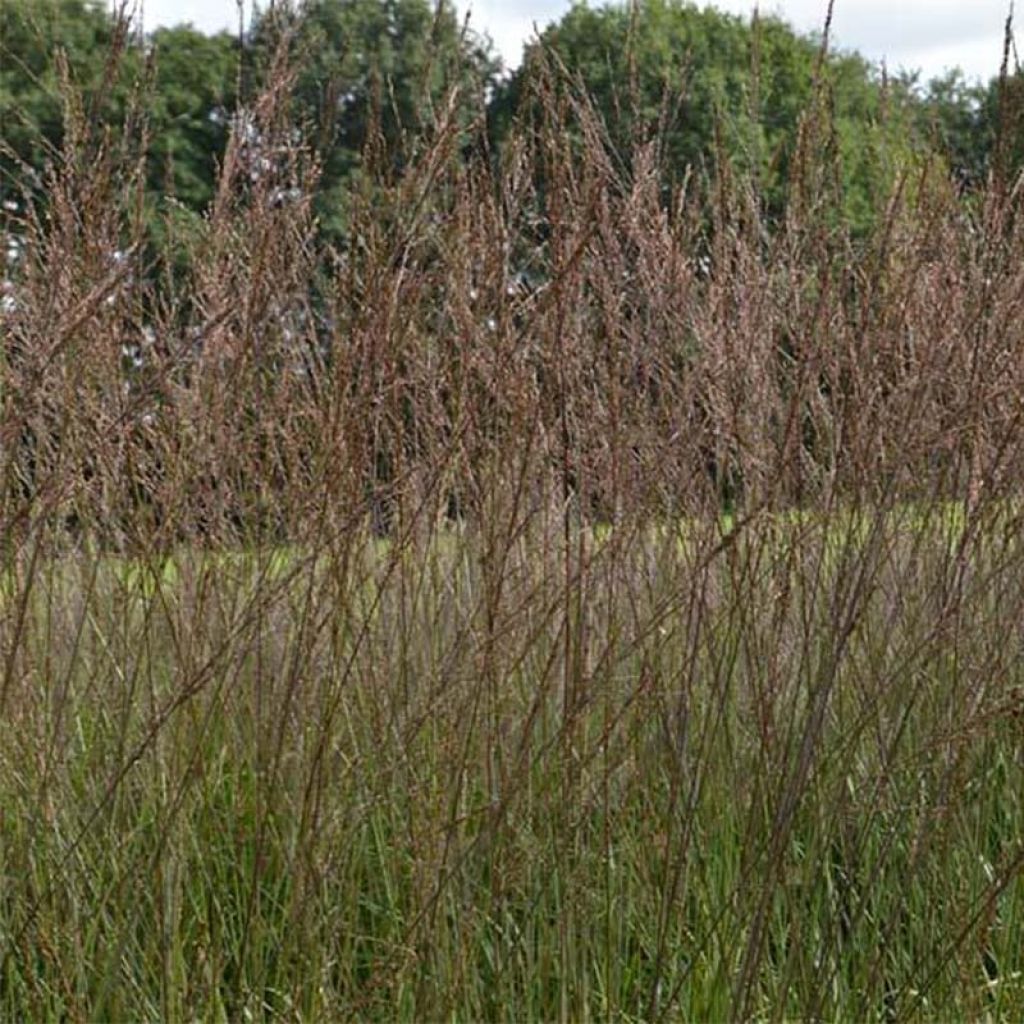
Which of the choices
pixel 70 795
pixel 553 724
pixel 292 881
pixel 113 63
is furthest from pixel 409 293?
pixel 553 724

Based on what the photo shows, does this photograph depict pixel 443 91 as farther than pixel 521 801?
Yes

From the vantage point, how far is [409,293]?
1747 mm

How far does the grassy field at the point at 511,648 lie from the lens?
68.7 inches

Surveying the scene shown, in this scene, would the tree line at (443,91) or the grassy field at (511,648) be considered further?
the tree line at (443,91)

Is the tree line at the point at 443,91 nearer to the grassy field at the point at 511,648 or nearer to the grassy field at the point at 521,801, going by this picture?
the grassy field at the point at 511,648

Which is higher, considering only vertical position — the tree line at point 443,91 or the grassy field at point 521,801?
the tree line at point 443,91

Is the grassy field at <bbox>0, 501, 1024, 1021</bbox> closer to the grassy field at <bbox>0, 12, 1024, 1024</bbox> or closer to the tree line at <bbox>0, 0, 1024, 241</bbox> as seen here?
the grassy field at <bbox>0, 12, 1024, 1024</bbox>

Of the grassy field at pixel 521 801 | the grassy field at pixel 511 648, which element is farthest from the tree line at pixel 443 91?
the grassy field at pixel 521 801

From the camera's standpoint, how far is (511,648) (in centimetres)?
217

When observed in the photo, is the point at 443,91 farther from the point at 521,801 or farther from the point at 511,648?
the point at 521,801

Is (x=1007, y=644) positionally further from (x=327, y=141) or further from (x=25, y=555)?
(x=25, y=555)

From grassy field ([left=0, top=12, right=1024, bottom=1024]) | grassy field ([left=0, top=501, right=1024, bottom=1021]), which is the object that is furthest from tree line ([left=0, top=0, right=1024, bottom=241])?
grassy field ([left=0, top=501, right=1024, bottom=1021])

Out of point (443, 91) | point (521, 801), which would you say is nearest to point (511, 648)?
point (521, 801)

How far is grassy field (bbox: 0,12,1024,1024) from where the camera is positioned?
175cm
